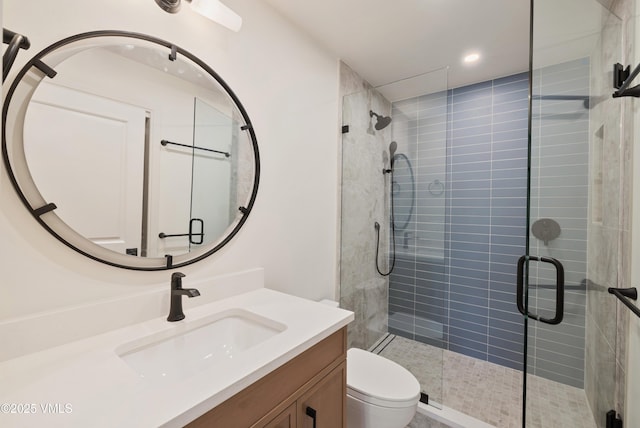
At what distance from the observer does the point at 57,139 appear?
34.6 inches

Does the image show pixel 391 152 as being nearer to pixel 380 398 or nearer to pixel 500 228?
pixel 500 228

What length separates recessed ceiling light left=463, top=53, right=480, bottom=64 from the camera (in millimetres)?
2076

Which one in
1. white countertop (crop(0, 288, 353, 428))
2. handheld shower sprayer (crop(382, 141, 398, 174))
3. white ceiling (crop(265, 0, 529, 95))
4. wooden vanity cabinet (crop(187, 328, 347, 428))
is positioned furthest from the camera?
handheld shower sprayer (crop(382, 141, 398, 174))

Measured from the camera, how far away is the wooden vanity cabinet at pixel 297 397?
2.35ft

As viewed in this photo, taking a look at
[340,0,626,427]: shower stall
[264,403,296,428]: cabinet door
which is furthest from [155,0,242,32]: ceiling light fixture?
[264,403,296,428]: cabinet door

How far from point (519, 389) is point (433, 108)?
2198 mm

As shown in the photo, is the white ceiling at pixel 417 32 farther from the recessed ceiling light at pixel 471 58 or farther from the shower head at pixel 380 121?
the shower head at pixel 380 121

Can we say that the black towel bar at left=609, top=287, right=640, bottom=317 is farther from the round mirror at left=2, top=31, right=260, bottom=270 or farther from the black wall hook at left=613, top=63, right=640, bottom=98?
the round mirror at left=2, top=31, right=260, bottom=270

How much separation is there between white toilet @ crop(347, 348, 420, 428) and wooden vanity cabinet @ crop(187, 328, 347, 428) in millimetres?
278

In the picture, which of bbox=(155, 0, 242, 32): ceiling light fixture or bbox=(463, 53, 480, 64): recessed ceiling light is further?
bbox=(463, 53, 480, 64): recessed ceiling light

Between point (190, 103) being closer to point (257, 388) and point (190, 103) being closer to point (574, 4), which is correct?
point (257, 388)

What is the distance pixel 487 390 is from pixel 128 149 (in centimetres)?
272

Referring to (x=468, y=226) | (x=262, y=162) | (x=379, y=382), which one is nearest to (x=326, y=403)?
(x=379, y=382)

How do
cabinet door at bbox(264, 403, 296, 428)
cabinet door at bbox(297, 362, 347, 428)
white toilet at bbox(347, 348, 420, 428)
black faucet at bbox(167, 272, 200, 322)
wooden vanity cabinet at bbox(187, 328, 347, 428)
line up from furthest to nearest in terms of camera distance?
white toilet at bbox(347, 348, 420, 428) < black faucet at bbox(167, 272, 200, 322) < cabinet door at bbox(297, 362, 347, 428) < cabinet door at bbox(264, 403, 296, 428) < wooden vanity cabinet at bbox(187, 328, 347, 428)
